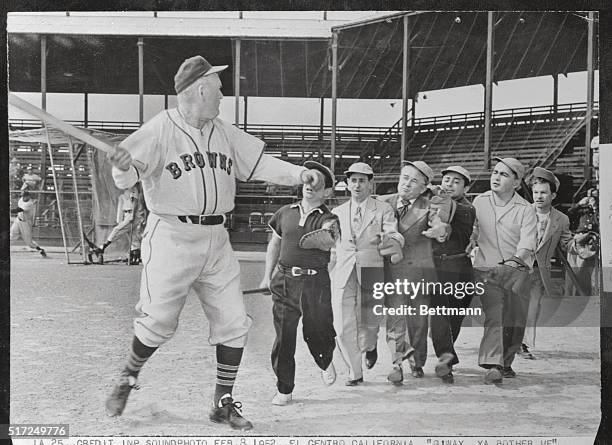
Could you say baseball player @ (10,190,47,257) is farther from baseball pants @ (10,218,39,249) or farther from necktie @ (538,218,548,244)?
necktie @ (538,218,548,244)

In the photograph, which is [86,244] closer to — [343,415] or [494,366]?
[343,415]

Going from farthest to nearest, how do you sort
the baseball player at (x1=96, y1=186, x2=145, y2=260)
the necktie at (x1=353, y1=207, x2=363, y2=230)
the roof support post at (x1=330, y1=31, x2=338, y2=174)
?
the roof support post at (x1=330, y1=31, x2=338, y2=174), the necktie at (x1=353, y1=207, x2=363, y2=230), the baseball player at (x1=96, y1=186, x2=145, y2=260)

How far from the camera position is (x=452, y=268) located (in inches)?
120

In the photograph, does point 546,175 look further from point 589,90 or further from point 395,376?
point 395,376

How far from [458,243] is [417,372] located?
2.23 ft

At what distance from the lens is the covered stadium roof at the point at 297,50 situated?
3.01 m

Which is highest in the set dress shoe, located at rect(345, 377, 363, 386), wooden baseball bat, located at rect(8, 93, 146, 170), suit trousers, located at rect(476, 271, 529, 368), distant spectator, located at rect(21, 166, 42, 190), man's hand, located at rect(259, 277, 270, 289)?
wooden baseball bat, located at rect(8, 93, 146, 170)

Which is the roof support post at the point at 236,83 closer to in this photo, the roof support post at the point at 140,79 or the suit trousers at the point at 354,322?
the roof support post at the point at 140,79

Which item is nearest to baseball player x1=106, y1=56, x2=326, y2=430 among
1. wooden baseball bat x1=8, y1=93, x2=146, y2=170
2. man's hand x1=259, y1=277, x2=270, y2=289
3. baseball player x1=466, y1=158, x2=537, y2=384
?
man's hand x1=259, y1=277, x2=270, y2=289

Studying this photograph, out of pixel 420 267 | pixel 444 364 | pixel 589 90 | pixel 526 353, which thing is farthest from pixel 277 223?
pixel 589 90

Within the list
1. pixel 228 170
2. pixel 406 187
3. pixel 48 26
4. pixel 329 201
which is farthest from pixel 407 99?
pixel 48 26

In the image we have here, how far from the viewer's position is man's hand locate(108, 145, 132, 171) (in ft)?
9.15

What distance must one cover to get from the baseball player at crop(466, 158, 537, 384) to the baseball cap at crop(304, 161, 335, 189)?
0.75 m

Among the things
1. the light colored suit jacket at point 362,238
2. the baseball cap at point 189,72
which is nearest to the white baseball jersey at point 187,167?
the baseball cap at point 189,72
